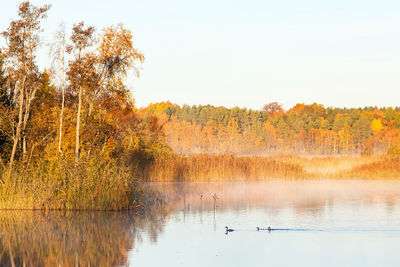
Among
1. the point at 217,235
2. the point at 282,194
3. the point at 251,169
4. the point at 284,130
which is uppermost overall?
the point at 284,130

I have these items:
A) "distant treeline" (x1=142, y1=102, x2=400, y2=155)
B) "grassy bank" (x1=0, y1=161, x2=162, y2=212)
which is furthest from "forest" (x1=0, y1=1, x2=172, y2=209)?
"distant treeline" (x1=142, y1=102, x2=400, y2=155)

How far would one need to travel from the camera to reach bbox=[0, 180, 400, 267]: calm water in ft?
32.4

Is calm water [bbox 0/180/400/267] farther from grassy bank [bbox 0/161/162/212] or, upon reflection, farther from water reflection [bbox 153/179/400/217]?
grassy bank [bbox 0/161/162/212]

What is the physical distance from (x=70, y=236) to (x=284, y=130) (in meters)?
76.8

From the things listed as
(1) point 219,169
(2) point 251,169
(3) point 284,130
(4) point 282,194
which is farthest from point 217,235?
(3) point 284,130

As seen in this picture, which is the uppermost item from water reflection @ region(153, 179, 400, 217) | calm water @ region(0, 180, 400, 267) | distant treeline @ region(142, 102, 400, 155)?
distant treeline @ region(142, 102, 400, 155)

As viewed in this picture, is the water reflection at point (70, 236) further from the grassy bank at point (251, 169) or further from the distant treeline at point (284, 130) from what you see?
the distant treeline at point (284, 130)

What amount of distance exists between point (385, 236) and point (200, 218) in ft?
15.8

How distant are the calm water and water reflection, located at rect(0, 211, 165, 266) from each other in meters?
0.02

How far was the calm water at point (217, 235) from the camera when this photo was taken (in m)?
9.89

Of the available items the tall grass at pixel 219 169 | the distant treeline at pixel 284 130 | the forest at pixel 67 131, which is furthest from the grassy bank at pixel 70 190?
the distant treeline at pixel 284 130

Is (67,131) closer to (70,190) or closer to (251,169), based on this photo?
(70,190)

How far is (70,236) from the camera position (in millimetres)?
12211

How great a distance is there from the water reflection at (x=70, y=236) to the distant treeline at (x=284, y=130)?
61926 millimetres
